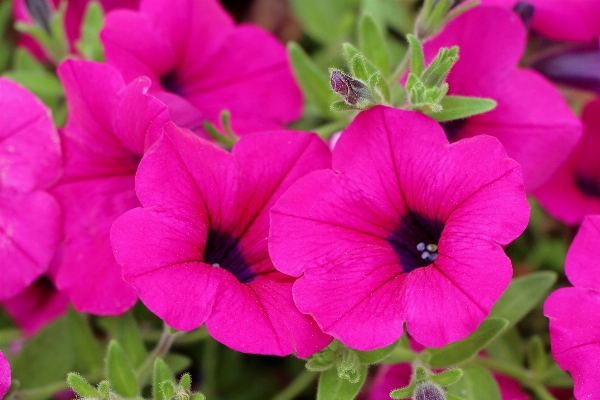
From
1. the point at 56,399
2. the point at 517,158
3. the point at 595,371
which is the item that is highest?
the point at 517,158

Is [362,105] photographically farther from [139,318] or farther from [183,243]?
[139,318]

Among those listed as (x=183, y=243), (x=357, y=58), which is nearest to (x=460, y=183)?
(x=357, y=58)

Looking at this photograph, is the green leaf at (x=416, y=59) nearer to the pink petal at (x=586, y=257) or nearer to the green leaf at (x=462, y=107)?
the green leaf at (x=462, y=107)

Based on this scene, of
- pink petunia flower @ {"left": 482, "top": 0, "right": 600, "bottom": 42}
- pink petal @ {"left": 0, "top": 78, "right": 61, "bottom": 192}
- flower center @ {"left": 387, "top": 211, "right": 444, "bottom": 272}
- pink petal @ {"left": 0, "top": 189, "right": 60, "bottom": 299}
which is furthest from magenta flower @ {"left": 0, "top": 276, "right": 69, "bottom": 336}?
pink petunia flower @ {"left": 482, "top": 0, "right": 600, "bottom": 42}

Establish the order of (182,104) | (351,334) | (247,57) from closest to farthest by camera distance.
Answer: (351,334), (182,104), (247,57)

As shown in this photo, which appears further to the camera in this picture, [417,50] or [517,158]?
[517,158]

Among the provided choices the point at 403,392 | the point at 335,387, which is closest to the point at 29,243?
the point at 335,387
